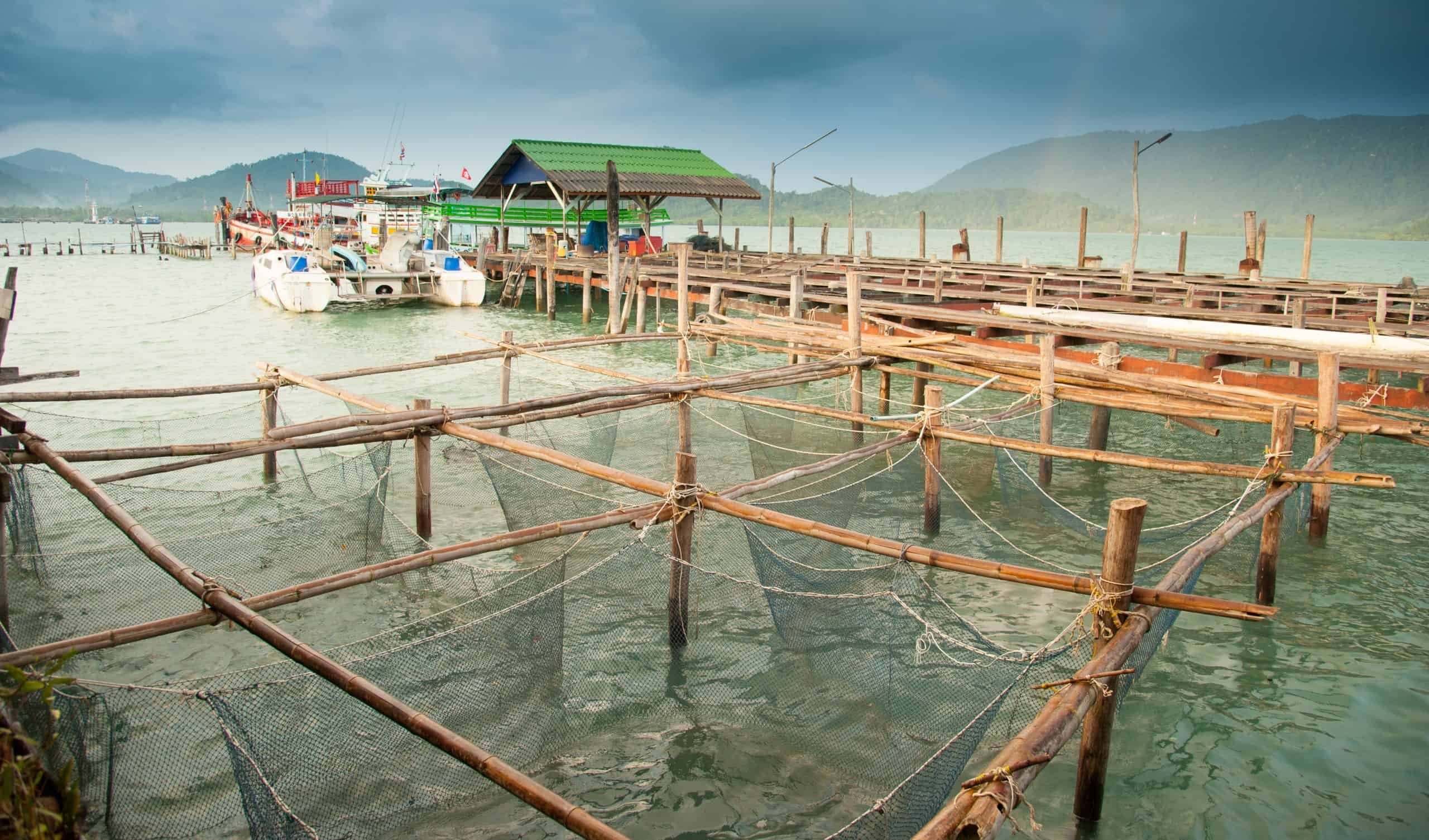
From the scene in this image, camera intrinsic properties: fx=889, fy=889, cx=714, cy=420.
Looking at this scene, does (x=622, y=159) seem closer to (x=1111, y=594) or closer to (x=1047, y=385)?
(x=1047, y=385)

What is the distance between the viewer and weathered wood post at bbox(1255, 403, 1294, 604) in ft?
22.3

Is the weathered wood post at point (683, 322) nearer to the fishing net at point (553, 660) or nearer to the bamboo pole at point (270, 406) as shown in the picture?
the fishing net at point (553, 660)

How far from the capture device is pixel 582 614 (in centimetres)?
670

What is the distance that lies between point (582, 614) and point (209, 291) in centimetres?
3759

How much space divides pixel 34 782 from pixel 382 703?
1433 mm

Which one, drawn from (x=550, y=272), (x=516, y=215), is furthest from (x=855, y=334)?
(x=516, y=215)

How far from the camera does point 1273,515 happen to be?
6996 mm

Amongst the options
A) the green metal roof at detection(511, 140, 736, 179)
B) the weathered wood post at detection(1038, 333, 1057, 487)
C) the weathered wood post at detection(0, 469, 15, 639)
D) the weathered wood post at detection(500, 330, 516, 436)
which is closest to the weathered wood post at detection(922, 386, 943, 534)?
the weathered wood post at detection(1038, 333, 1057, 487)

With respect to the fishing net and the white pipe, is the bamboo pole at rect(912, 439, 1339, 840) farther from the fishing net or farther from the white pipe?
the white pipe

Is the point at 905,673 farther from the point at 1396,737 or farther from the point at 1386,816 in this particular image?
the point at 1396,737

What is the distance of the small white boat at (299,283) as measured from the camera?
90.5ft

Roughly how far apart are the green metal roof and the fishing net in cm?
2150

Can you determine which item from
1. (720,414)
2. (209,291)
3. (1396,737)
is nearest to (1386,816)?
(1396,737)

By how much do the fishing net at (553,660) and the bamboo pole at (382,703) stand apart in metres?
0.22
